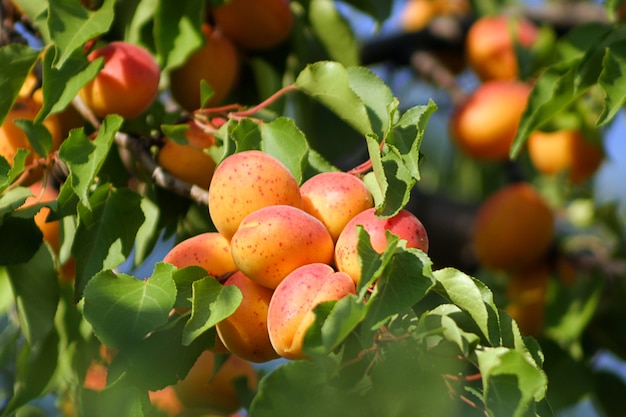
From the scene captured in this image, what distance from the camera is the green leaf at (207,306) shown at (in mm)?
646

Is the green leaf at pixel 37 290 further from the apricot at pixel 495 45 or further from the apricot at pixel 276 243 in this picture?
the apricot at pixel 495 45

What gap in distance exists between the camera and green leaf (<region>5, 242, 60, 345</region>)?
0.87 metres

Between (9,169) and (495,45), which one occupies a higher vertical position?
(9,169)

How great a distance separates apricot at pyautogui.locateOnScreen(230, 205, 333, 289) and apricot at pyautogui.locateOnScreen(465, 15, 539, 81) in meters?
1.03

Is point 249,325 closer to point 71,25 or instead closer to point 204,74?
point 71,25

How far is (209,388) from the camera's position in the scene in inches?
44.0

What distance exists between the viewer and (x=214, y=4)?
110cm

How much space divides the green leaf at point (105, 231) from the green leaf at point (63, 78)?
9 centimetres

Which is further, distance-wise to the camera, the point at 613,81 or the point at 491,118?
the point at 491,118

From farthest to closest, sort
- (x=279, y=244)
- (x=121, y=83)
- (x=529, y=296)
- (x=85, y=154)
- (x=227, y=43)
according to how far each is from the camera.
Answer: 1. (x=529, y=296)
2. (x=227, y=43)
3. (x=121, y=83)
4. (x=85, y=154)
5. (x=279, y=244)

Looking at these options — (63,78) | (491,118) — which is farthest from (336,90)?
(491,118)

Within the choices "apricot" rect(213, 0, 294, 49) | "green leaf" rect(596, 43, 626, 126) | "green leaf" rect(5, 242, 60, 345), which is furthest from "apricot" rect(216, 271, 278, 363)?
"apricot" rect(213, 0, 294, 49)

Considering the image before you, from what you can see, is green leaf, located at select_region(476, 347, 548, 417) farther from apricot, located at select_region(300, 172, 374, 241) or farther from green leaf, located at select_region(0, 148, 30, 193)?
green leaf, located at select_region(0, 148, 30, 193)

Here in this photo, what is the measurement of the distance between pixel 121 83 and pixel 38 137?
103 millimetres
